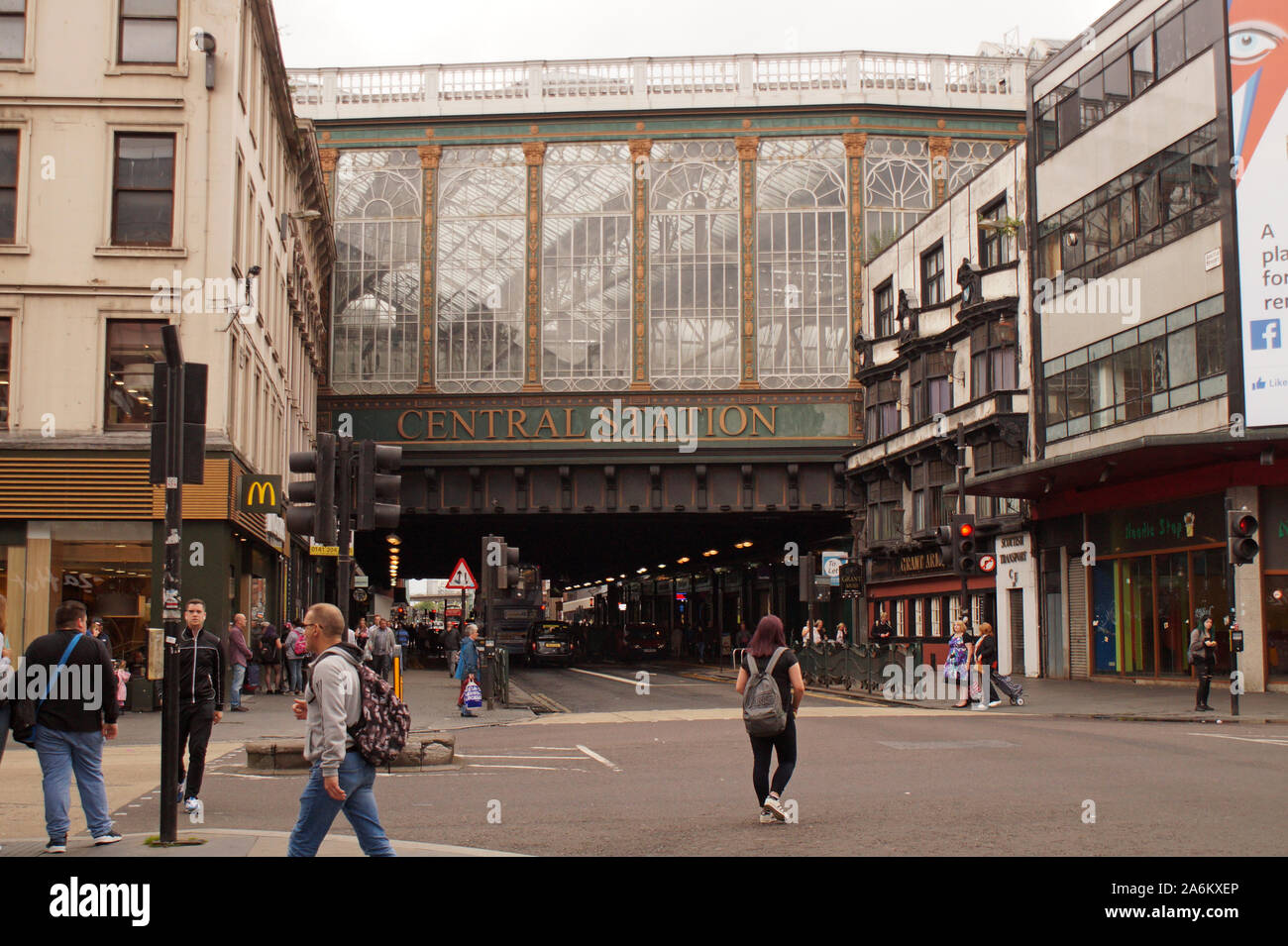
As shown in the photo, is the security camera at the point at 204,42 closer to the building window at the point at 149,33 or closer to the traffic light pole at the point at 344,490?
the building window at the point at 149,33

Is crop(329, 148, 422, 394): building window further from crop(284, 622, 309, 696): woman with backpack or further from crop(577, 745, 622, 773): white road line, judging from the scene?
crop(577, 745, 622, 773): white road line

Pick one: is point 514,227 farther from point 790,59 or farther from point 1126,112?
point 1126,112

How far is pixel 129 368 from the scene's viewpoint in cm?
2641

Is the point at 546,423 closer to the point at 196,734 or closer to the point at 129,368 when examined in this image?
the point at 129,368

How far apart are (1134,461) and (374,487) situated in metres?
20.6

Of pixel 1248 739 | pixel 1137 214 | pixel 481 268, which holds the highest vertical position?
pixel 481 268

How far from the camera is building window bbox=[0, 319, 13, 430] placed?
2598cm

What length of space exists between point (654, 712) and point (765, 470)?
2383 cm

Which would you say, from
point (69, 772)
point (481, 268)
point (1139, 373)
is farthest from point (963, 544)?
point (481, 268)

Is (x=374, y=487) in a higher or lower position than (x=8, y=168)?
lower

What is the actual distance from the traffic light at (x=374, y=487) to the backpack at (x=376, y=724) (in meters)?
5.69

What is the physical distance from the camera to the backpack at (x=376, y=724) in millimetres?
7816
